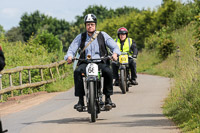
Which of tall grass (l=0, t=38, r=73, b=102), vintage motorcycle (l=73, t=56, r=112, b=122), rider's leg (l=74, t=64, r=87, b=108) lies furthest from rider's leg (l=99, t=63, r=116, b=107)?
tall grass (l=0, t=38, r=73, b=102)

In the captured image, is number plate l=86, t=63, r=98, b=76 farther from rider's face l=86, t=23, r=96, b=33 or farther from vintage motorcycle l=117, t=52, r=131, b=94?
vintage motorcycle l=117, t=52, r=131, b=94

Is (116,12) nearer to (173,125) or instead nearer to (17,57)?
(17,57)

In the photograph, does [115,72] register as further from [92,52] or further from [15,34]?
[15,34]

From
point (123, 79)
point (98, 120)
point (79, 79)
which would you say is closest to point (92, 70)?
point (79, 79)

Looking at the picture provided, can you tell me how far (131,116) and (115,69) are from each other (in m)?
6.12

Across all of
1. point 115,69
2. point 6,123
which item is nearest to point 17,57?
point 115,69

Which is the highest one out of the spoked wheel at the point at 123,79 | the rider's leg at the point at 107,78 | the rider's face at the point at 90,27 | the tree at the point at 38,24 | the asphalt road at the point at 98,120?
the tree at the point at 38,24

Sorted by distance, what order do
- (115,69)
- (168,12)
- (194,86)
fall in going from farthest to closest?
1. (168,12)
2. (115,69)
3. (194,86)

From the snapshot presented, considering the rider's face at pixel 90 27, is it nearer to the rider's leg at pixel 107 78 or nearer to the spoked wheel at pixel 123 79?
the rider's leg at pixel 107 78

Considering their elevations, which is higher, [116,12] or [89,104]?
[116,12]

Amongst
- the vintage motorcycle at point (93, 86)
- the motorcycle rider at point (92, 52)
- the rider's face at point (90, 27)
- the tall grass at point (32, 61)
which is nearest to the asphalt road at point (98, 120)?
the vintage motorcycle at point (93, 86)

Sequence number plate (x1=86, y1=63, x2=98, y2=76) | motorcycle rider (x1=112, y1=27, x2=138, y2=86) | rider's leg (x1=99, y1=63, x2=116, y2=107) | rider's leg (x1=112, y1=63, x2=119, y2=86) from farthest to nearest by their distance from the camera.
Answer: rider's leg (x1=112, y1=63, x2=119, y2=86) → motorcycle rider (x1=112, y1=27, x2=138, y2=86) → rider's leg (x1=99, y1=63, x2=116, y2=107) → number plate (x1=86, y1=63, x2=98, y2=76)

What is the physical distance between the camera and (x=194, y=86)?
9.80 m

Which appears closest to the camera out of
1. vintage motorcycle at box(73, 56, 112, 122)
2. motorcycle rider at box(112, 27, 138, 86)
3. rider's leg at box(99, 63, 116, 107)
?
vintage motorcycle at box(73, 56, 112, 122)
